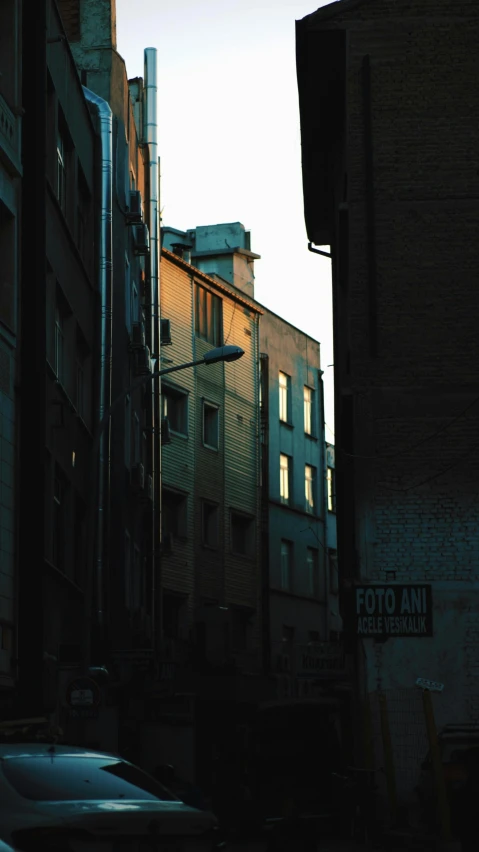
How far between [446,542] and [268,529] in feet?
89.2

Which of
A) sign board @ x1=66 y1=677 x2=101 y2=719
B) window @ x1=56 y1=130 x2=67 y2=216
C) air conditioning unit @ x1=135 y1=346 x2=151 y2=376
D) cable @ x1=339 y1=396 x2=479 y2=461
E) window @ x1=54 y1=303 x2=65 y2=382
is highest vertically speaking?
window @ x1=56 y1=130 x2=67 y2=216

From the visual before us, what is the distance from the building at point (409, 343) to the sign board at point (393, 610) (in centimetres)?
2

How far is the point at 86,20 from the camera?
35.2m

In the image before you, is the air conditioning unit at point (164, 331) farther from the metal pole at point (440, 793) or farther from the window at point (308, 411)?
the metal pole at point (440, 793)

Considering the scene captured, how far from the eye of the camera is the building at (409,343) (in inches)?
887

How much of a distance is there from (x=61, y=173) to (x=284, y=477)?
2728cm

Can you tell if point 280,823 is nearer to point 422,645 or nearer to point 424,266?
point 422,645

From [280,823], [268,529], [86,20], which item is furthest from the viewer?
[268,529]

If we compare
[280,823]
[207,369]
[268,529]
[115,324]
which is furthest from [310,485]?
[280,823]

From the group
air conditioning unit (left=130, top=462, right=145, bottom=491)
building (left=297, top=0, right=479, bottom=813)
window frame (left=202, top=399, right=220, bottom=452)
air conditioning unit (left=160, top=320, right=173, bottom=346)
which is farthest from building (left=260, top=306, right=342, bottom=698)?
building (left=297, top=0, right=479, bottom=813)

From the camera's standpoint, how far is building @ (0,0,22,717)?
2000 centimetres

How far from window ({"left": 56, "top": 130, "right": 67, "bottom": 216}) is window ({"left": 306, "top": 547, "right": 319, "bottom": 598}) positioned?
28749 mm

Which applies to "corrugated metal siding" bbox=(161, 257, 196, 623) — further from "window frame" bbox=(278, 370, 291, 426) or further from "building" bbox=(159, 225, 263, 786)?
"window frame" bbox=(278, 370, 291, 426)

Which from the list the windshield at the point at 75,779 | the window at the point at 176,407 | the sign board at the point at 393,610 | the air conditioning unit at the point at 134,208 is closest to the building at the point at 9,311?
the sign board at the point at 393,610
